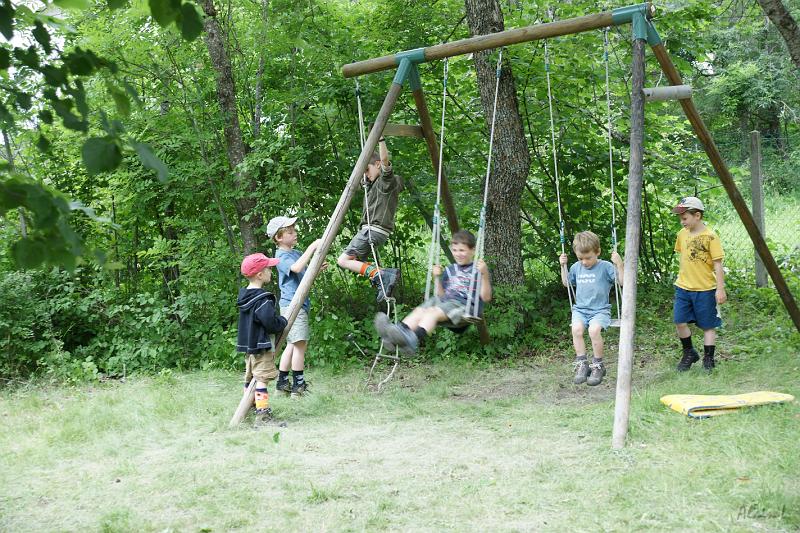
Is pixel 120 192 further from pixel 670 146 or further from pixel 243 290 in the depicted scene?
pixel 670 146

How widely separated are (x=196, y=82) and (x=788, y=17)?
18.9 ft

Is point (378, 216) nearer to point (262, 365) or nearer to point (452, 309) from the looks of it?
point (452, 309)

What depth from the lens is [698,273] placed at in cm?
649

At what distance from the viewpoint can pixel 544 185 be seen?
9.08 m

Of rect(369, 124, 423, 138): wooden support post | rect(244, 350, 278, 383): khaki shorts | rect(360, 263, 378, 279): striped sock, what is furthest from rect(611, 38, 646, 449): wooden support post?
rect(244, 350, 278, 383): khaki shorts

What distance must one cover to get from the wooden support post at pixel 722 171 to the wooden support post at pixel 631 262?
0.53 metres

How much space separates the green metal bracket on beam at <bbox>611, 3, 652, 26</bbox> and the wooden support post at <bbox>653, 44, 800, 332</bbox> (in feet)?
1.11

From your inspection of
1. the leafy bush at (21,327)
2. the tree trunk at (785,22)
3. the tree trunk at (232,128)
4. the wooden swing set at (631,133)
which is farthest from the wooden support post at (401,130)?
the leafy bush at (21,327)

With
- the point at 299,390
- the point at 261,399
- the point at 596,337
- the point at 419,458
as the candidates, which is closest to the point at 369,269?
the point at 299,390

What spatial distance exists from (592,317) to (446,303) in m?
1.41

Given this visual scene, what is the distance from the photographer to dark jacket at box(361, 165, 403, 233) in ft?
22.3

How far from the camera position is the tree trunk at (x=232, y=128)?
8266 millimetres

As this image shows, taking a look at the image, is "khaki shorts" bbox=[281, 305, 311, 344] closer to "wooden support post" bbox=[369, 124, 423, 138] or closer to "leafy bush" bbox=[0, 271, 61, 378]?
"wooden support post" bbox=[369, 124, 423, 138]

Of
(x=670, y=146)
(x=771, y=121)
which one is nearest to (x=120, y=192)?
(x=670, y=146)
